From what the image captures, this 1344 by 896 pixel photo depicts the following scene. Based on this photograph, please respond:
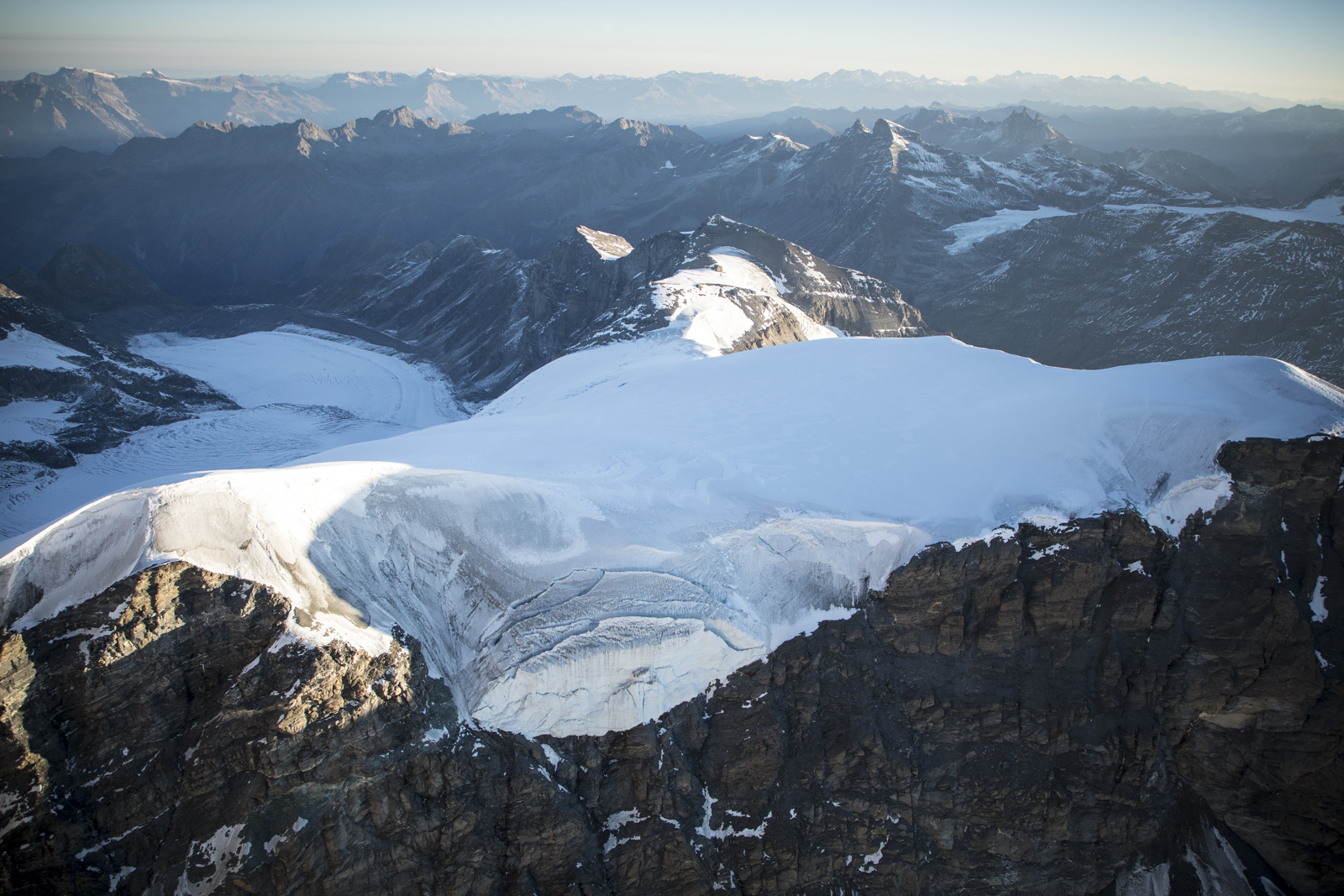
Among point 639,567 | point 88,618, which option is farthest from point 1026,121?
point 88,618

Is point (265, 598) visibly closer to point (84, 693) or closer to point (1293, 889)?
point (84, 693)

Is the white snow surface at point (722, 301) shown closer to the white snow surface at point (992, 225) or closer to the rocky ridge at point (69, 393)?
the rocky ridge at point (69, 393)

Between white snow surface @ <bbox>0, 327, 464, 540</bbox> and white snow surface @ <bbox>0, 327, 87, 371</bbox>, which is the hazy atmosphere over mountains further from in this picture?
white snow surface @ <bbox>0, 327, 87, 371</bbox>

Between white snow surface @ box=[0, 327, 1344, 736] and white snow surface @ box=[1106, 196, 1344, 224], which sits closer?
white snow surface @ box=[0, 327, 1344, 736]

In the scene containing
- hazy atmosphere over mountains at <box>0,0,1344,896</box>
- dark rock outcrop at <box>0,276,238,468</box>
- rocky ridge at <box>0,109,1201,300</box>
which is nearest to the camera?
hazy atmosphere over mountains at <box>0,0,1344,896</box>

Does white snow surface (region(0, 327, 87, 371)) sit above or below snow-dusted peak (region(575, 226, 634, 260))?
below

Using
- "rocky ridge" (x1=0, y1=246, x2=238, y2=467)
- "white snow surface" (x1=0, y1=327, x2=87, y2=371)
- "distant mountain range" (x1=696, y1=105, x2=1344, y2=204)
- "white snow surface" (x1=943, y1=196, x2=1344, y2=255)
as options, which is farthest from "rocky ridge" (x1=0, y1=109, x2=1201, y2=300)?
"white snow surface" (x1=0, y1=327, x2=87, y2=371)

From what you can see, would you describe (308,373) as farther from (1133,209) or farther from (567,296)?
(1133,209)
